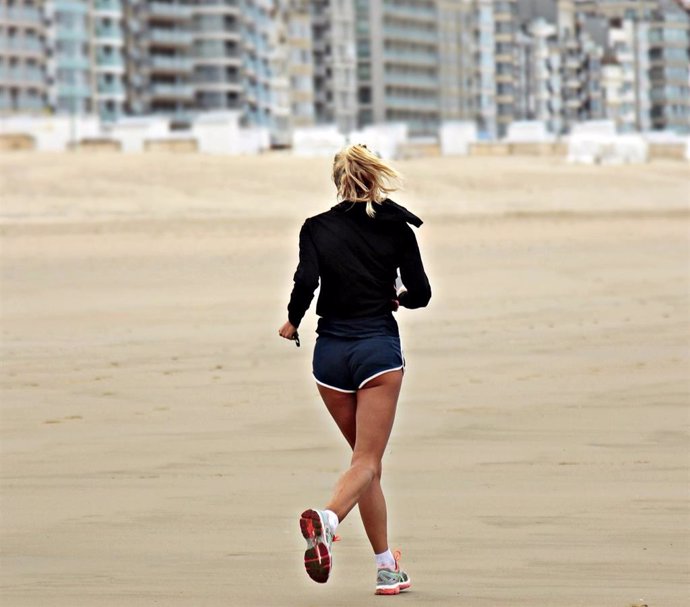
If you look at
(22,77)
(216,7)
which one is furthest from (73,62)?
(216,7)

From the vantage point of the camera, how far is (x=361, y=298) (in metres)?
6.19

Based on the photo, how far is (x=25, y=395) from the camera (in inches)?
465

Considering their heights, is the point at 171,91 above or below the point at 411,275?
above

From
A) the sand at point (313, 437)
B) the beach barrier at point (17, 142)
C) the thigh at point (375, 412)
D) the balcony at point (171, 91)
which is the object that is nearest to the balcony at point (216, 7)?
the balcony at point (171, 91)

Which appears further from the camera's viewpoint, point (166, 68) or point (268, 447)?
point (166, 68)

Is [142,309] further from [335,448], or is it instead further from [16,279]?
[335,448]

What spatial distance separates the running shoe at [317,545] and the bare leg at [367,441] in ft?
0.72

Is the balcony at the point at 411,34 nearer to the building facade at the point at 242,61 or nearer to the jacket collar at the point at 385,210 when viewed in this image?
the building facade at the point at 242,61

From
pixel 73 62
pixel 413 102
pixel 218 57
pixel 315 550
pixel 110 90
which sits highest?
pixel 218 57

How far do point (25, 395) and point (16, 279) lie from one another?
1089cm

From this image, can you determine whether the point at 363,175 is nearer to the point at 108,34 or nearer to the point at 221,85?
the point at 108,34

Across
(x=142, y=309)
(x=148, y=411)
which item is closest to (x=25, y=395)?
(x=148, y=411)

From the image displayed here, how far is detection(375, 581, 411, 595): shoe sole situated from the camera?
20.2 ft

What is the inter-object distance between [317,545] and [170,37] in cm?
14487
